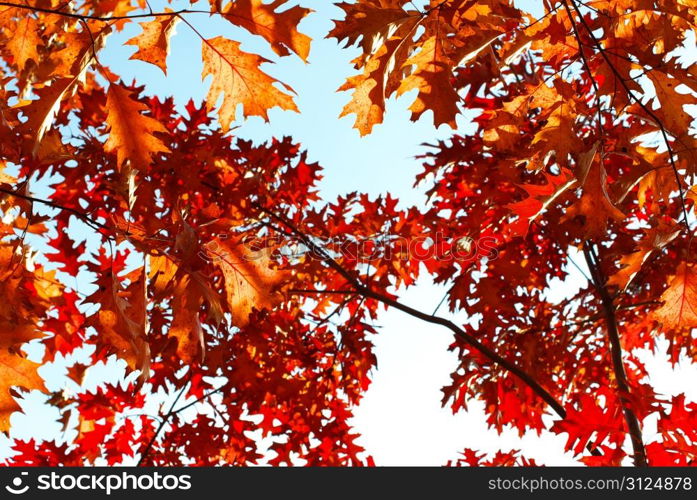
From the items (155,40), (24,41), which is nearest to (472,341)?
(155,40)

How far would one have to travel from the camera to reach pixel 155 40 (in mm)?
1854

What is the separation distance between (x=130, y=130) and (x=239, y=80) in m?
0.35

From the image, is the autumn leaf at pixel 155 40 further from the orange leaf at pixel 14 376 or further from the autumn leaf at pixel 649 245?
the autumn leaf at pixel 649 245

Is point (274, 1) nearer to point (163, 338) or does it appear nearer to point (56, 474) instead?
point (163, 338)

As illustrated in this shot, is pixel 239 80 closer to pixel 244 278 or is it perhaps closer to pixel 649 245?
pixel 244 278

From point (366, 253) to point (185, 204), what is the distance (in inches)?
44.1

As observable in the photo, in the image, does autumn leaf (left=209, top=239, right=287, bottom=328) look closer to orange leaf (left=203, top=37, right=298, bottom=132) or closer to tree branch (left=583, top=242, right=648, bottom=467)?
orange leaf (left=203, top=37, right=298, bottom=132)

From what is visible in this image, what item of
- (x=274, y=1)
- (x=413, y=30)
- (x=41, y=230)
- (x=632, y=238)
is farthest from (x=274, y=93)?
(x=632, y=238)

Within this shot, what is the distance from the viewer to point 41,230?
10.2 ft

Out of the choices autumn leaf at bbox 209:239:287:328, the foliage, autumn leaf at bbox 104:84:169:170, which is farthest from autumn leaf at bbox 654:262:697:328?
autumn leaf at bbox 104:84:169:170

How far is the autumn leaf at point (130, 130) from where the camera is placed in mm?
1829

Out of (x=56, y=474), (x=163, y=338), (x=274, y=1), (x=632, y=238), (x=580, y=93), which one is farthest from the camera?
(x=632, y=238)

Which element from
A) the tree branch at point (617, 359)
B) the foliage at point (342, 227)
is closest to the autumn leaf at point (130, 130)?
the foliage at point (342, 227)

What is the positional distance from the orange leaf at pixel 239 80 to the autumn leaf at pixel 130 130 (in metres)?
0.20
